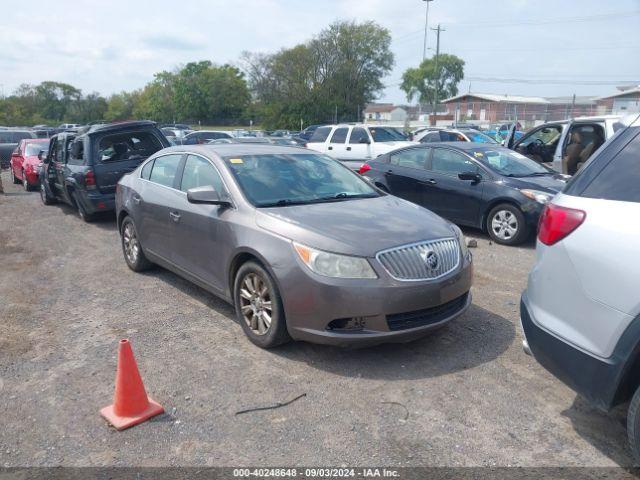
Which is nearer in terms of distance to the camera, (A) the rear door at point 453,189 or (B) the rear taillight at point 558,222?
(B) the rear taillight at point 558,222

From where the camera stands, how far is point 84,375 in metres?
4.04

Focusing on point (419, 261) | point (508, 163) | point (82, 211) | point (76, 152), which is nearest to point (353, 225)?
point (419, 261)

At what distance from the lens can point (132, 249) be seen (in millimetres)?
6742

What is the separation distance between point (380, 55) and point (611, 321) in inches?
2739

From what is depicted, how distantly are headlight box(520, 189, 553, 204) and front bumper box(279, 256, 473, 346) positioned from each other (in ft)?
14.6

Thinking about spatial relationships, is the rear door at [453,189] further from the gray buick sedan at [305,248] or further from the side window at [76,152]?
the side window at [76,152]

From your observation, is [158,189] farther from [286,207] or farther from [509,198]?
[509,198]

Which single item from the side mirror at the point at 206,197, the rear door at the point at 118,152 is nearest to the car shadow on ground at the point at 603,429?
the side mirror at the point at 206,197

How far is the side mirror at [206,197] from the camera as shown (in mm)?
4676

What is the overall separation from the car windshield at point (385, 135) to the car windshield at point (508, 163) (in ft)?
25.8

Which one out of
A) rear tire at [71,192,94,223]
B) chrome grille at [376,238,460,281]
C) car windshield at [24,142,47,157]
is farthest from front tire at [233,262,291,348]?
car windshield at [24,142,47,157]

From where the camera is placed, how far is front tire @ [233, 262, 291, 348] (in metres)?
4.16

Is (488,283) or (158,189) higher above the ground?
(158,189)

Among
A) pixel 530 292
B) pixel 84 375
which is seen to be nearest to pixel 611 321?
pixel 530 292
